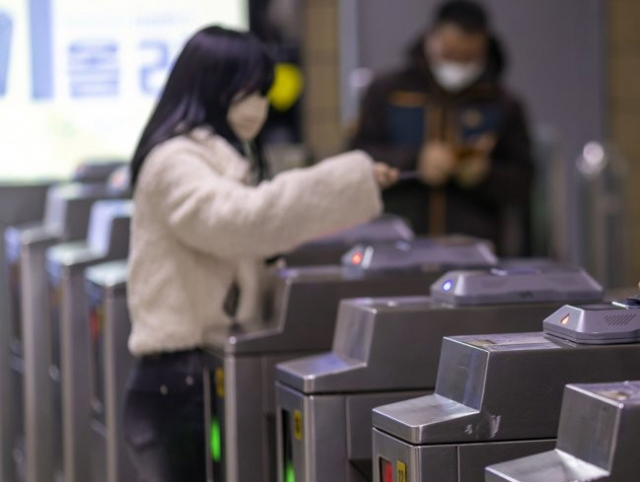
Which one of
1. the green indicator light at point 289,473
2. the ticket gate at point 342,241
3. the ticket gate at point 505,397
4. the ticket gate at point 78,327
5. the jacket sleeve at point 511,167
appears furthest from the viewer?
the jacket sleeve at point 511,167

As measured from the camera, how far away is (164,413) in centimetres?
298

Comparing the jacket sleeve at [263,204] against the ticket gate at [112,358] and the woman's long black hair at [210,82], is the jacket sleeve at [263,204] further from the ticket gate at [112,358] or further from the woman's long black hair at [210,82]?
the ticket gate at [112,358]

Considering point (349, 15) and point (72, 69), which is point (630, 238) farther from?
point (72, 69)

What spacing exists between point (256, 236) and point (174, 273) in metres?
0.21

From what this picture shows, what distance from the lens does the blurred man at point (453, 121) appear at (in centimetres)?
527

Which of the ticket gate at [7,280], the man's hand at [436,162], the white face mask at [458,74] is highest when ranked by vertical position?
the white face mask at [458,74]

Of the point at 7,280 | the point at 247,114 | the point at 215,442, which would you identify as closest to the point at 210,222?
the point at 247,114

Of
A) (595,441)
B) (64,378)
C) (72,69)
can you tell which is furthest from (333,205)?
(72,69)

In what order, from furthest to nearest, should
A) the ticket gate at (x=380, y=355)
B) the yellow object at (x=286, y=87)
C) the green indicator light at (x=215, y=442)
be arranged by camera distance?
the yellow object at (x=286, y=87) → the green indicator light at (x=215, y=442) → the ticket gate at (x=380, y=355)

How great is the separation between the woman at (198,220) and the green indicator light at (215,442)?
3 cm

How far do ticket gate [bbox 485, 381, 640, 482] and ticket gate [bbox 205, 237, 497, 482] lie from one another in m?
1.08

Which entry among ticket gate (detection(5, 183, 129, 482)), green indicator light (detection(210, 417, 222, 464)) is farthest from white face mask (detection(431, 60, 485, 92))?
green indicator light (detection(210, 417, 222, 464))

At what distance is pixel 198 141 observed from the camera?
2.95m

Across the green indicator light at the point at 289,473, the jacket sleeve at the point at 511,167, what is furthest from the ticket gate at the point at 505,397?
the jacket sleeve at the point at 511,167
